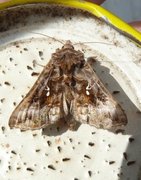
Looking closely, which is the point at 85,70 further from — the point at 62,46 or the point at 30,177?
the point at 30,177

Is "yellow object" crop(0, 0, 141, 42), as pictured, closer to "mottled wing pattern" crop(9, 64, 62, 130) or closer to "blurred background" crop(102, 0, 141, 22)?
"mottled wing pattern" crop(9, 64, 62, 130)

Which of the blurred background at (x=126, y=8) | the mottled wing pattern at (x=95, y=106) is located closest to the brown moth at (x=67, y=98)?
the mottled wing pattern at (x=95, y=106)

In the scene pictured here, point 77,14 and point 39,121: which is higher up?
point 77,14

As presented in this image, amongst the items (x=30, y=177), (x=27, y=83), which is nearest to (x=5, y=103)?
(x=27, y=83)

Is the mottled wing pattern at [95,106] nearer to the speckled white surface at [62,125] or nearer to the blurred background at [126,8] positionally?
the speckled white surface at [62,125]

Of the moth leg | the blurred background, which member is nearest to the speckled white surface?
the moth leg

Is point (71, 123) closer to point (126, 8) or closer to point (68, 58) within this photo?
point (68, 58)

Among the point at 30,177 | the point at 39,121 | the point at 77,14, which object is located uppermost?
the point at 77,14
